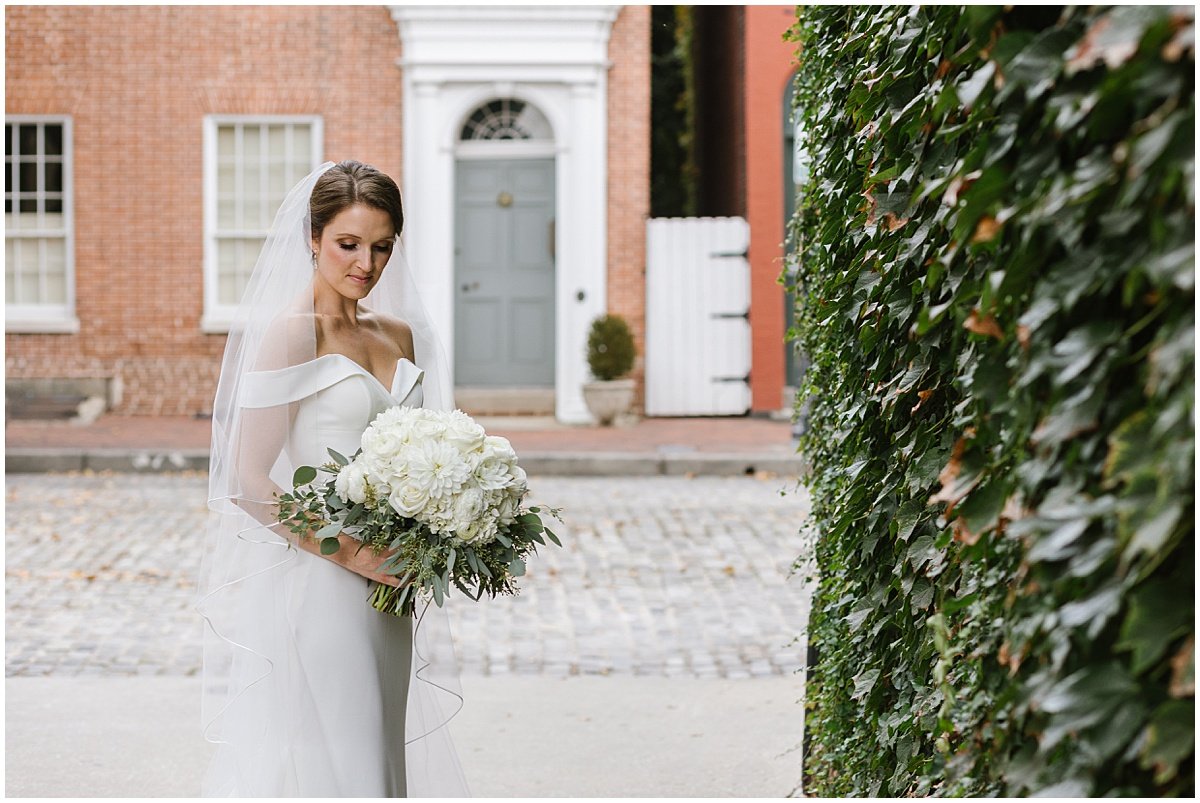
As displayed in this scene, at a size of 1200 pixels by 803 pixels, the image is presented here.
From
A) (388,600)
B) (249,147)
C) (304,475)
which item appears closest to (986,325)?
(304,475)

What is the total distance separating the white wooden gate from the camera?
55.9 ft

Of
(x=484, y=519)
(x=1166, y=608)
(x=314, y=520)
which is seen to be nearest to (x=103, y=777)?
(x=314, y=520)

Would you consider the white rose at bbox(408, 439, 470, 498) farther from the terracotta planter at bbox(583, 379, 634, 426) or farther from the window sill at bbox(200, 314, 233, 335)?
the window sill at bbox(200, 314, 233, 335)

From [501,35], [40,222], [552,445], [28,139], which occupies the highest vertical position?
[501,35]

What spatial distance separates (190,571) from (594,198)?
8.95 m

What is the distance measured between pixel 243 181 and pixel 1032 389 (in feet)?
52.9

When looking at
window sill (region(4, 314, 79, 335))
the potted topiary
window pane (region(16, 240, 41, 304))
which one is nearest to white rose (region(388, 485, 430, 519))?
the potted topiary

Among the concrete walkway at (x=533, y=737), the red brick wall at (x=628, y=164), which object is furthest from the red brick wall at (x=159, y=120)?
the concrete walkway at (x=533, y=737)

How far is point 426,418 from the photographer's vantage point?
3.38 metres

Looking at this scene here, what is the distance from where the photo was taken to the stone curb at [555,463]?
1341 cm

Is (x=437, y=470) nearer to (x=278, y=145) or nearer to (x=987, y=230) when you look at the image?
(x=987, y=230)

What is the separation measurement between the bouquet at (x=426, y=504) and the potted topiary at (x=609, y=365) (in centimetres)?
1269

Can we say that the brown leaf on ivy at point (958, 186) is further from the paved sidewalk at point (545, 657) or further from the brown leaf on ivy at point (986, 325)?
the paved sidewalk at point (545, 657)

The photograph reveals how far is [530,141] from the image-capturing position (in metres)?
16.9
